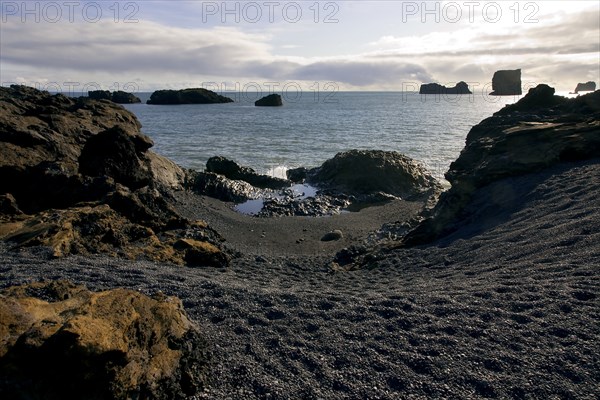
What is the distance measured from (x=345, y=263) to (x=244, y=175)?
11.1 m

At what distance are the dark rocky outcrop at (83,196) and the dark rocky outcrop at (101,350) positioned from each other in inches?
147

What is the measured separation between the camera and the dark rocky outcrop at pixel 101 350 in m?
3.32

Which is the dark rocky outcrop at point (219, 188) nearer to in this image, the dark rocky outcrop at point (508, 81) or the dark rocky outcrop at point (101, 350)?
the dark rocky outcrop at point (101, 350)

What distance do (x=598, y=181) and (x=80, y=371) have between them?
372 inches

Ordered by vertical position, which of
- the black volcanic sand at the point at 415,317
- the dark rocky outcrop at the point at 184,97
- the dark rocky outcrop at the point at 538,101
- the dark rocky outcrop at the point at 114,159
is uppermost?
the dark rocky outcrop at the point at 184,97

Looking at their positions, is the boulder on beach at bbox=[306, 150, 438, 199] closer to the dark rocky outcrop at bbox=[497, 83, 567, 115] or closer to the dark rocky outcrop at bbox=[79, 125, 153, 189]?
the dark rocky outcrop at bbox=[497, 83, 567, 115]

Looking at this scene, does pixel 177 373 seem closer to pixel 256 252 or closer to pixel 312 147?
pixel 256 252

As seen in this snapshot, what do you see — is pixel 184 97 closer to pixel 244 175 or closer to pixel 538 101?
pixel 244 175

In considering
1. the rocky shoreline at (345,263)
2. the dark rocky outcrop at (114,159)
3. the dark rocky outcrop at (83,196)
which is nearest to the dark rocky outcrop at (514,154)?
the rocky shoreline at (345,263)

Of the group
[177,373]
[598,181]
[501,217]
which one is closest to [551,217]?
[501,217]

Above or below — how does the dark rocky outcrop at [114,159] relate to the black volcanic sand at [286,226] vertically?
above

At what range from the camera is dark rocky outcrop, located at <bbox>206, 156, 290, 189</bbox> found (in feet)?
65.3

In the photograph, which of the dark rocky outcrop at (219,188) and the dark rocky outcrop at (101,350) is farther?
the dark rocky outcrop at (219,188)

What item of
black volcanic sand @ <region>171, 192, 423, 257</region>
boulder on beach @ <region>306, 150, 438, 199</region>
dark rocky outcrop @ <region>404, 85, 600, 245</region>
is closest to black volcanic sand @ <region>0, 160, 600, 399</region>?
dark rocky outcrop @ <region>404, 85, 600, 245</region>
